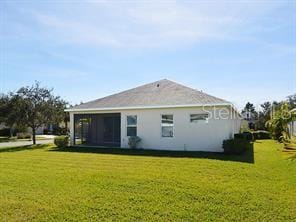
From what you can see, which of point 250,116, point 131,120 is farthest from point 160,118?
point 250,116

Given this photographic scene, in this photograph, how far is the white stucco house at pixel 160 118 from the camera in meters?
17.3

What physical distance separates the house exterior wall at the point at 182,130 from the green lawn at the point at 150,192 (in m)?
5.31

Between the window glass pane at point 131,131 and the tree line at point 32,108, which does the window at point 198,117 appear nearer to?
the window glass pane at point 131,131

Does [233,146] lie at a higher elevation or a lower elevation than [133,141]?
lower

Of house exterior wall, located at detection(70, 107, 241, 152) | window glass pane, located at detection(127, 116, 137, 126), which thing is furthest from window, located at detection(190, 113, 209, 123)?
window glass pane, located at detection(127, 116, 137, 126)

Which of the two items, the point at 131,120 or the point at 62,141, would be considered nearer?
the point at 131,120

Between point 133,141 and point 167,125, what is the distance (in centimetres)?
255

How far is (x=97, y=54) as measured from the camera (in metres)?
18.2

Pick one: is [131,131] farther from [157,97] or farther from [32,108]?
[32,108]

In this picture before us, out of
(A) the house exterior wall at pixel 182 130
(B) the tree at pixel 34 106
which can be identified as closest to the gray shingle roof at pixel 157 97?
(A) the house exterior wall at pixel 182 130

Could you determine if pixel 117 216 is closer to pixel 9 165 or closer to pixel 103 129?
pixel 9 165

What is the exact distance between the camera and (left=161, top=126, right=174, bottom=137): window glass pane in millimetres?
18391

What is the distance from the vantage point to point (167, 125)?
18547 millimetres

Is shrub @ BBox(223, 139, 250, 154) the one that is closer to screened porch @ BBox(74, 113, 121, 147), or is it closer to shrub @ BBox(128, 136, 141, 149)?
shrub @ BBox(128, 136, 141, 149)
